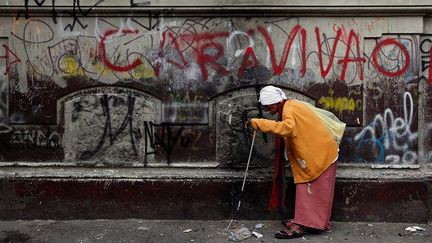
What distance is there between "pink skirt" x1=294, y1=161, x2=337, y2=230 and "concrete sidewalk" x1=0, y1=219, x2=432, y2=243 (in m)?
0.19

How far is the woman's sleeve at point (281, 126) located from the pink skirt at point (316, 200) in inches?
24.3

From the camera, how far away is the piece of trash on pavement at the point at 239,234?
574 cm

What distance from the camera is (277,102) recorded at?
18.4 ft

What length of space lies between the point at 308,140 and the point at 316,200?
0.65 metres

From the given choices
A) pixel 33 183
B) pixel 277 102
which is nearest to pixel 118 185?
pixel 33 183

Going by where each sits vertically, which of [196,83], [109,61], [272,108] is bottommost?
[272,108]

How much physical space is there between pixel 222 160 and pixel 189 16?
1.68 metres

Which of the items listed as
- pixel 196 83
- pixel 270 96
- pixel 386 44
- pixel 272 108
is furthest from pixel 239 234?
pixel 386 44

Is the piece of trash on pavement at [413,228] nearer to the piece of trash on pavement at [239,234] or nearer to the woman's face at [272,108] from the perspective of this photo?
the piece of trash on pavement at [239,234]

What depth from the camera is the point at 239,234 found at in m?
5.82

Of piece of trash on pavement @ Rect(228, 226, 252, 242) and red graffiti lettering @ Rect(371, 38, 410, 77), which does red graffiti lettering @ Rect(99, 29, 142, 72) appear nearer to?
piece of trash on pavement @ Rect(228, 226, 252, 242)

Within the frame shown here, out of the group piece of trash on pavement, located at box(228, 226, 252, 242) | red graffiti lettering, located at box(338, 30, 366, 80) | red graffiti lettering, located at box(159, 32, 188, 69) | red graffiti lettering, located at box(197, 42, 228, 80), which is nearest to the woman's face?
red graffiti lettering, located at box(197, 42, 228, 80)

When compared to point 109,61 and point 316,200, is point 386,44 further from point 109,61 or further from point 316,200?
point 109,61

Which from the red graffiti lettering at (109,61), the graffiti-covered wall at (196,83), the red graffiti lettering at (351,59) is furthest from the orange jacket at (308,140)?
the red graffiti lettering at (109,61)
